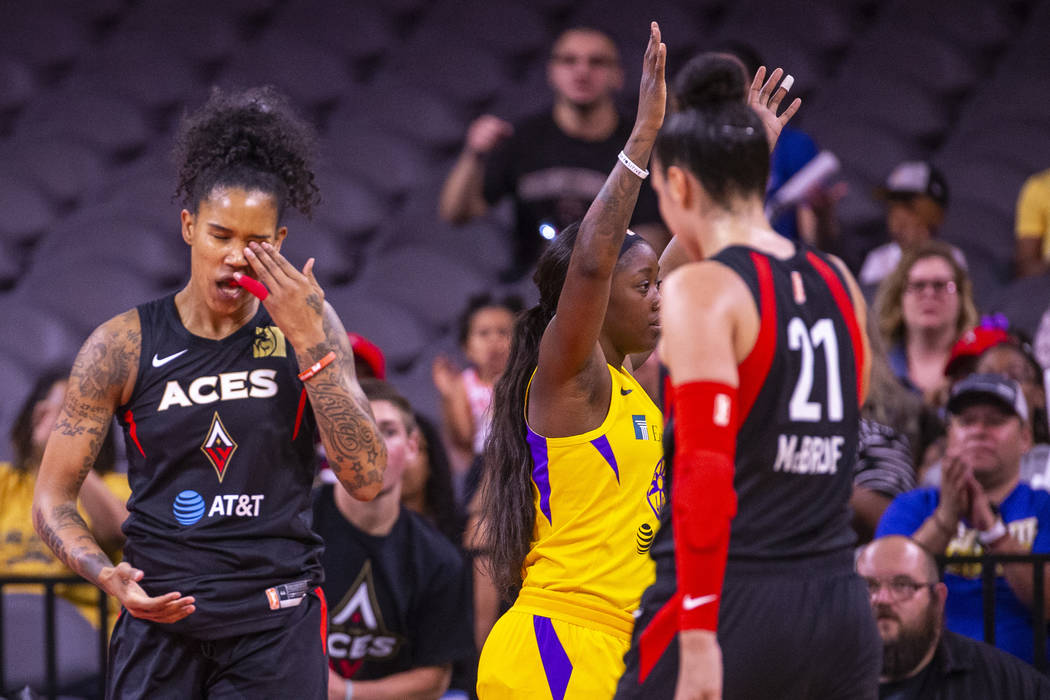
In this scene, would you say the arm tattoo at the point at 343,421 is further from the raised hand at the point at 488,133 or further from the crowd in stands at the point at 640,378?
the raised hand at the point at 488,133

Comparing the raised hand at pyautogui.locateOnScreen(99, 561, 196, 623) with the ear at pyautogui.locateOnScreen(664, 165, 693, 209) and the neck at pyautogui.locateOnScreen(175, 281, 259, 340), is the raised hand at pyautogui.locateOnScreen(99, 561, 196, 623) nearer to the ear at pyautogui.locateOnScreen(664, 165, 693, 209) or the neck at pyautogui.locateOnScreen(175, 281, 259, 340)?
the neck at pyautogui.locateOnScreen(175, 281, 259, 340)

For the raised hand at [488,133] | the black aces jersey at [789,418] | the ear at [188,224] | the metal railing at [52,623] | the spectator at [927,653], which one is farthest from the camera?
the raised hand at [488,133]

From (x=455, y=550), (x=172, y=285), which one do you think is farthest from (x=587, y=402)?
(x=172, y=285)

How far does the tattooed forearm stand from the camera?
3.02 meters

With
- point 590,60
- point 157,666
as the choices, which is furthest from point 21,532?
point 590,60

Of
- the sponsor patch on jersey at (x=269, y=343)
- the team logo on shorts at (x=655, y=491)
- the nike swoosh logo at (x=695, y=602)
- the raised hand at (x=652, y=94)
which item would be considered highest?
the raised hand at (x=652, y=94)

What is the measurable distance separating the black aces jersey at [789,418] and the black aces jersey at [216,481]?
1.08 meters

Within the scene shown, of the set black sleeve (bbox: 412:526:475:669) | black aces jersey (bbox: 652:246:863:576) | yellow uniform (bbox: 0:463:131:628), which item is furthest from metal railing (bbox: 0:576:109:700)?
black aces jersey (bbox: 652:246:863:576)

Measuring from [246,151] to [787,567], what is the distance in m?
1.69

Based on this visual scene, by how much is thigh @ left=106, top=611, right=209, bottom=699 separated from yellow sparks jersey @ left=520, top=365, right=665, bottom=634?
0.79 meters

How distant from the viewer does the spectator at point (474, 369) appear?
230 inches

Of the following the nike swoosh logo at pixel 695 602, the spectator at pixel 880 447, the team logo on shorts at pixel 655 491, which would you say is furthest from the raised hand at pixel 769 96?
the spectator at pixel 880 447

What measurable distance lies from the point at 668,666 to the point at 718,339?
60cm

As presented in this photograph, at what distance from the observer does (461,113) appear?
8.41 metres
